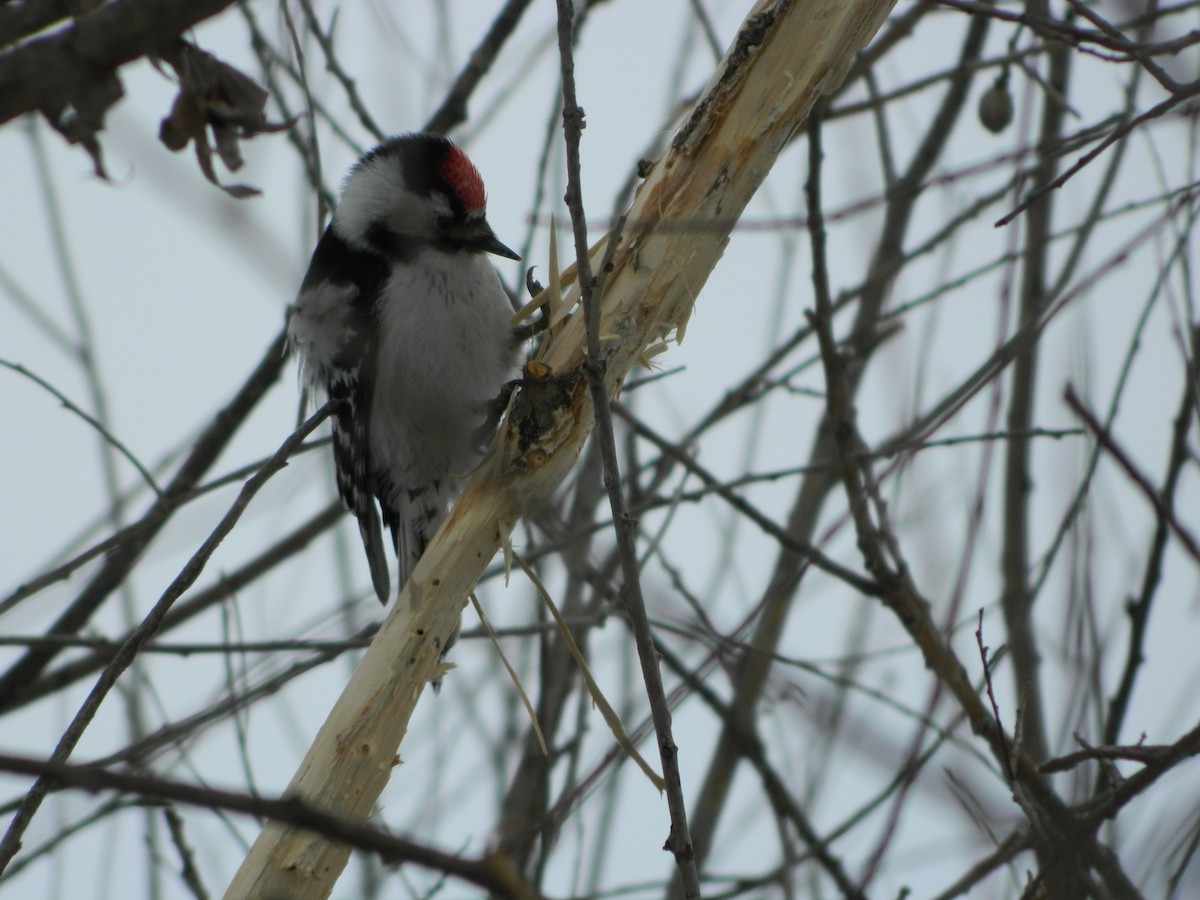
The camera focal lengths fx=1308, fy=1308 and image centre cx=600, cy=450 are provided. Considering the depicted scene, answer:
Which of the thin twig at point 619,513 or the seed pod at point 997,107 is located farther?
the seed pod at point 997,107

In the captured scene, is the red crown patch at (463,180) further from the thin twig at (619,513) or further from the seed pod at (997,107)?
the thin twig at (619,513)

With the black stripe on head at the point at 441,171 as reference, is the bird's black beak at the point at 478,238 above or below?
below

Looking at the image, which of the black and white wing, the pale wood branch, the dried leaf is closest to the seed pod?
the pale wood branch

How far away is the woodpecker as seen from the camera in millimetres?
3805

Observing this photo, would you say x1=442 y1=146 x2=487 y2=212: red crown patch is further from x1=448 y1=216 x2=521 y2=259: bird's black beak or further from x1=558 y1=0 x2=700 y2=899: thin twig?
x1=558 y1=0 x2=700 y2=899: thin twig

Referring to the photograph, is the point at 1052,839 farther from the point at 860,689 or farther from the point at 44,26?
the point at 44,26

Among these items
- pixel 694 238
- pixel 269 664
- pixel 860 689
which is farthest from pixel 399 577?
pixel 694 238

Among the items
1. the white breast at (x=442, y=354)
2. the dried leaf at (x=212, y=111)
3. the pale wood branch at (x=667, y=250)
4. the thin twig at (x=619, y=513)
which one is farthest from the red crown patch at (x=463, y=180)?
the thin twig at (x=619, y=513)

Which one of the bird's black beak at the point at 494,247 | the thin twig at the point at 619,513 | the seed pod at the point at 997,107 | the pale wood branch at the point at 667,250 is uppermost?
the seed pod at the point at 997,107

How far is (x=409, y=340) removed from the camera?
3799 millimetres

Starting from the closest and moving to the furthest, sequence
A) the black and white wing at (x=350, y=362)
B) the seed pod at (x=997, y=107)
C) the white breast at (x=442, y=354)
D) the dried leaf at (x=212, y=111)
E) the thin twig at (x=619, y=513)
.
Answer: the thin twig at (x=619, y=513) < the dried leaf at (x=212, y=111) < the seed pod at (x=997, y=107) < the white breast at (x=442, y=354) < the black and white wing at (x=350, y=362)

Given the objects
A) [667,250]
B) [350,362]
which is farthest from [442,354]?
[667,250]

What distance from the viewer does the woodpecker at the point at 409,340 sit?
3805 millimetres

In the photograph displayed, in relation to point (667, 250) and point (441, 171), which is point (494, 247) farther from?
point (667, 250)
